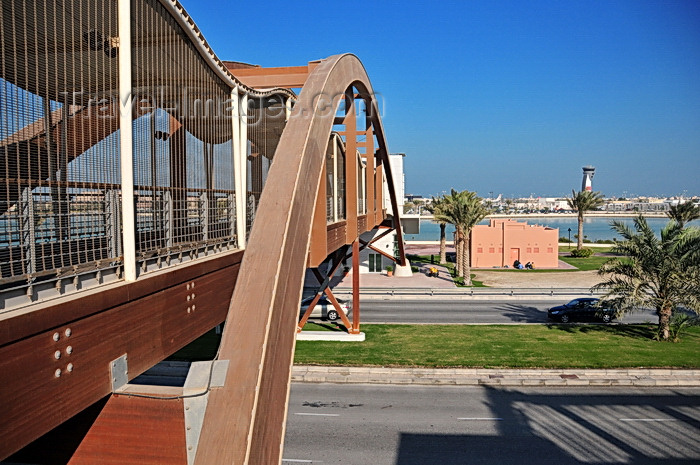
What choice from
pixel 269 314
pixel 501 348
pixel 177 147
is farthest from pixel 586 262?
pixel 269 314

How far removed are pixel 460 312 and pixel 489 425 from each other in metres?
13.9

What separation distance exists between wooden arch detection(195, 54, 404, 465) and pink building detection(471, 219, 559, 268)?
41.8 m

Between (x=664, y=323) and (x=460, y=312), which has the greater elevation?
(x=664, y=323)

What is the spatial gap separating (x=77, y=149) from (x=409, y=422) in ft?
38.9

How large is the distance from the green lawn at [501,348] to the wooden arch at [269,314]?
13.3 metres

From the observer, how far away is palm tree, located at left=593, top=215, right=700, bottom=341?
1931 cm

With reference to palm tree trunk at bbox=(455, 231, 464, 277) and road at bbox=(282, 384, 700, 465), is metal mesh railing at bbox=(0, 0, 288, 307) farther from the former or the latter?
palm tree trunk at bbox=(455, 231, 464, 277)

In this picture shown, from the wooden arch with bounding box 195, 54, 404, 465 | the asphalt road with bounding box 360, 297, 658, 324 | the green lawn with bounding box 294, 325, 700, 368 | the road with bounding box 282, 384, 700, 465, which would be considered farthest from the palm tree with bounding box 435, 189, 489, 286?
the wooden arch with bounding box 195, 54, 404, 465

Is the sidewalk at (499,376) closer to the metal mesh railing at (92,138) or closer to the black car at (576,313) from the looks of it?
the black car at (576,313)

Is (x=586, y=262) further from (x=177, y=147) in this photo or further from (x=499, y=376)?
(x=177, y=147)

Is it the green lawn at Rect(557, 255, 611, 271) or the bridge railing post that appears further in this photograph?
the green lawn at Rect(557, 255, 611, 271)

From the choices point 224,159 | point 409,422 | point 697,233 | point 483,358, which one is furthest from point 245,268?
point 697,233

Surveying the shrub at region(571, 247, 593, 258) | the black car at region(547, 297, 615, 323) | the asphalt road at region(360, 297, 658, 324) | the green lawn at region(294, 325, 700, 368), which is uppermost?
the shrub at region(571, 247, 593, 258)

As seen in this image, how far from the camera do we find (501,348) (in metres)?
19.6
